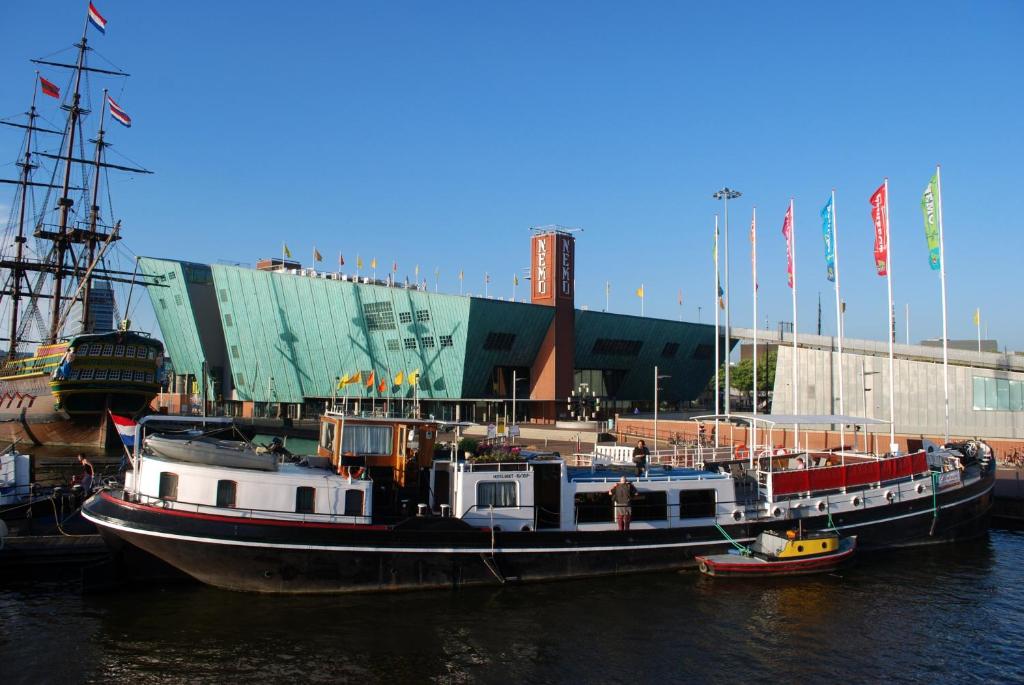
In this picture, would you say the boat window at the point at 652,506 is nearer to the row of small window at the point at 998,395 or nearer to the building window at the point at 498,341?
the row of small window at the point at 998,395

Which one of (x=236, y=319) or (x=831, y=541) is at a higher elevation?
(x=236, y=319)

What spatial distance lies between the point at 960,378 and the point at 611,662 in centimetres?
3724

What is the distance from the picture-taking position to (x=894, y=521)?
83.4 ft

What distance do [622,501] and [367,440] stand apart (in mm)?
7412

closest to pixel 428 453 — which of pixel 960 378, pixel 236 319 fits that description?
pixel 960 378

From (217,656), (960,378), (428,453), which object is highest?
(960,378)

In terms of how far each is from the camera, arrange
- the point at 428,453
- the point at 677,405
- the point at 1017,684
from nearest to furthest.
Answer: the point at 1017,684, the point at 428,453, the point at 677,405

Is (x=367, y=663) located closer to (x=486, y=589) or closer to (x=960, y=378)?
(x=486, y=589)

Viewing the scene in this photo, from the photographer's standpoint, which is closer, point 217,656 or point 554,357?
point 217,656

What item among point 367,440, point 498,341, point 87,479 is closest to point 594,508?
point 367,440

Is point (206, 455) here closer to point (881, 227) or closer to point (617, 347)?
point (881, 227)

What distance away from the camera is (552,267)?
67.7 metres

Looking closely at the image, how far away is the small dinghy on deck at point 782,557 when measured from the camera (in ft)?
71.6

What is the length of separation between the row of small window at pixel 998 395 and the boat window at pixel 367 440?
3709 centimetres
